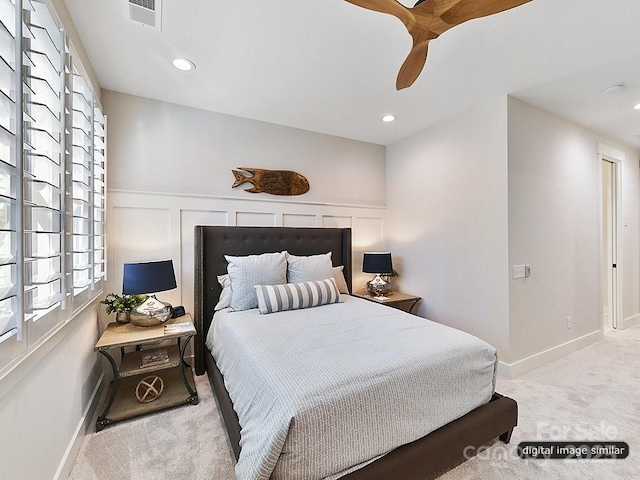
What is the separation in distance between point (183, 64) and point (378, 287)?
9.83ft

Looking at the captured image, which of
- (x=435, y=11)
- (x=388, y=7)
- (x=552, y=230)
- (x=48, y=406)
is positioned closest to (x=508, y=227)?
(x=552, y=230)

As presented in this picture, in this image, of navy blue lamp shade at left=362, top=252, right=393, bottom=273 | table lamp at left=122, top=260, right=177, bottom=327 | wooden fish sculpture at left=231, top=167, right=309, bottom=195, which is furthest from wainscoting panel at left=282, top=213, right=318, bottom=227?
Result: table lamp at left=122, top=260, right=177, bottom=327

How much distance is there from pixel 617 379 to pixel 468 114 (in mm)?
2866

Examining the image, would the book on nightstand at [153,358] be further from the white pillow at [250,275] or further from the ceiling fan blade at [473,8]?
the ceiling fan blade at [473,8]

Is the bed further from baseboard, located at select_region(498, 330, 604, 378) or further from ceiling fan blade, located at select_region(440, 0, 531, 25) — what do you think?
ceiling fan blade, located at select_region(440, 0, 531, 25)

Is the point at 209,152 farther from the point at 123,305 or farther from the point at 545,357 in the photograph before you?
the point at 545,357

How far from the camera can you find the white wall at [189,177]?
2.64 metres

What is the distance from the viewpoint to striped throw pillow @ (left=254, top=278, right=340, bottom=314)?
8.00 ft

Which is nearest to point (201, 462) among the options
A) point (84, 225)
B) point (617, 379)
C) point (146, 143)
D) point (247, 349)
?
point (247, 349)

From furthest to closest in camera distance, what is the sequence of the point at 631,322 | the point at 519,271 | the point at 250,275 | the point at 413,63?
the point at 631,322 < the point at 519,271 < the point at 250,275 < the point at 413,63

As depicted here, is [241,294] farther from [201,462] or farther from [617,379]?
[617,379]

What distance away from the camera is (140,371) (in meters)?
2.11

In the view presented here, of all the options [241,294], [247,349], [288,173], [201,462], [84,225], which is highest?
[288,173]

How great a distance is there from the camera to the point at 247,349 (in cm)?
173
